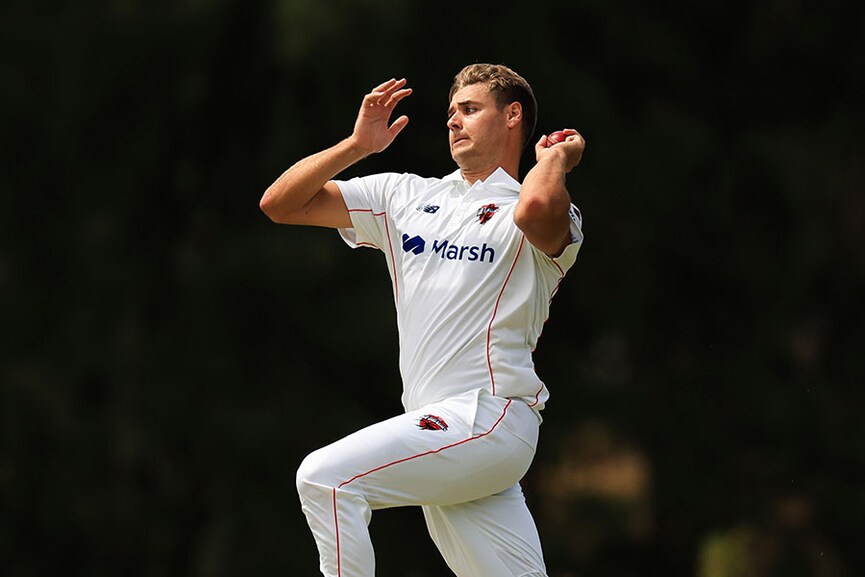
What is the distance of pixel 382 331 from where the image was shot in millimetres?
17234

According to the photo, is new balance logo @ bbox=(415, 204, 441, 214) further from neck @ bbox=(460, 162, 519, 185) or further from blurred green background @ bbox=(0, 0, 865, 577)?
blurred green background @ bbox=(0, 0, 865, 577)

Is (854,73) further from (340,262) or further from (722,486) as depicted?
(340,262)

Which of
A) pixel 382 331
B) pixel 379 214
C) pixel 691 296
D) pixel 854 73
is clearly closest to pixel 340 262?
pixel 382 331

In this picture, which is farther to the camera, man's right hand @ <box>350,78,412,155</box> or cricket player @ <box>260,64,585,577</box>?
man's right hand @ <box>350,78,412,155</box>

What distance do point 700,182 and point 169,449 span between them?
6064mm

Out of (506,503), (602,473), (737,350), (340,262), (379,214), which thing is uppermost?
(379,214)

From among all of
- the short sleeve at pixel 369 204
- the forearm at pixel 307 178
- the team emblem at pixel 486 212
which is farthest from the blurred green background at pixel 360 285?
the team emblem at pixel 486 212

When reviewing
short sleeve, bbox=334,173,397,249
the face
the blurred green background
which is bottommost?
the blurred green background

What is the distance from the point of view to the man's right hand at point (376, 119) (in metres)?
6.86

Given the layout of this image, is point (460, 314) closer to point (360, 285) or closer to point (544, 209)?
point (544, 209)

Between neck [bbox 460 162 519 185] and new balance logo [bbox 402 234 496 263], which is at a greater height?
neck [bbox 460 162 519 185]

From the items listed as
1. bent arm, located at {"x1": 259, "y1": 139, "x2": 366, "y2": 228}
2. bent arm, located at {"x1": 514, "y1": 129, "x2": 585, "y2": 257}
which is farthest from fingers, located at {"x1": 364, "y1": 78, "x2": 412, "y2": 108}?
bent arm, located at {"x1": 514, "y1": 129, "x2": 585, "y2": 257}

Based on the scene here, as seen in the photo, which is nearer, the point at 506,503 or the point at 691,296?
the point at 506,503

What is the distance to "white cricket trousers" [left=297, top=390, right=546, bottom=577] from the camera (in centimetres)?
619
